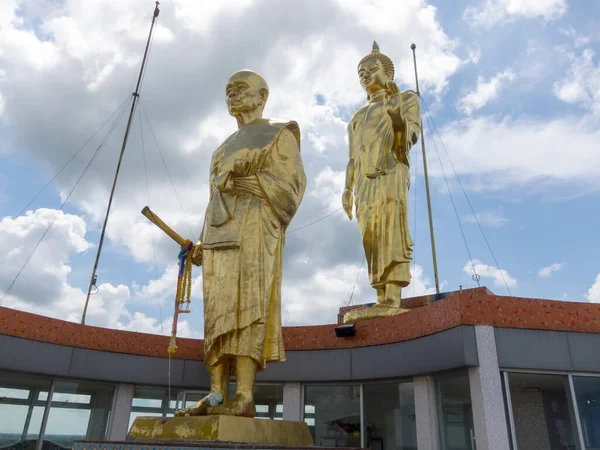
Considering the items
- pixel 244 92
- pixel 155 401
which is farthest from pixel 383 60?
pixel 155 401

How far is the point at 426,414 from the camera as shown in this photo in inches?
293

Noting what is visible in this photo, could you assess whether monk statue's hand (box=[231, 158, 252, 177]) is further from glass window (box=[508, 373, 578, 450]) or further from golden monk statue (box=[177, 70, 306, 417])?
glass window (box=[508, 373, 578, 450])

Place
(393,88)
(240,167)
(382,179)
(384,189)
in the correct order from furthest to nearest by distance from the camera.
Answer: (382,179) → (384,189) → (393,88) → (240,167)

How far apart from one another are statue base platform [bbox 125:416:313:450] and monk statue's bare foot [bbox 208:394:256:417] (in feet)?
0.56

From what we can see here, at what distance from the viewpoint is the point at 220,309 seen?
4305 millimetres

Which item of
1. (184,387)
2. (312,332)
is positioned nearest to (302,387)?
(312,332)

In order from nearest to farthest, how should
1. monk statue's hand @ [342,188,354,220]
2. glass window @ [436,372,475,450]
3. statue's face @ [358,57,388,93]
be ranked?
glass window @ [436,372,475,450], monk statue's hand @ [342,188,354,220], statue's face @ [358,57,388,93]

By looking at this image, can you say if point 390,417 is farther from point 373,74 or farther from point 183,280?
point 373,74

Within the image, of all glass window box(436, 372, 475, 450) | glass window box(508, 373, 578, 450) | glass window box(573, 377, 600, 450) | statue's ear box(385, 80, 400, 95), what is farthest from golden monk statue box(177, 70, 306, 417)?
glass window box(573, 377, 600, 450)

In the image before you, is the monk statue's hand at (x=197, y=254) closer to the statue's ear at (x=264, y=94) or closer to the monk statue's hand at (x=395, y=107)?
the statue's ear at (x=264, y=94)

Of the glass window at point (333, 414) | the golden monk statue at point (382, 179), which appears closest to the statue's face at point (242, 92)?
the golden monk statue at point (382, 179)

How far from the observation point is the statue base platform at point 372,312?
28.1ft

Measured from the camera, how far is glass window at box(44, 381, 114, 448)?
345 inches

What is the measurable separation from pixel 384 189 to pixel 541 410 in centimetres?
449
